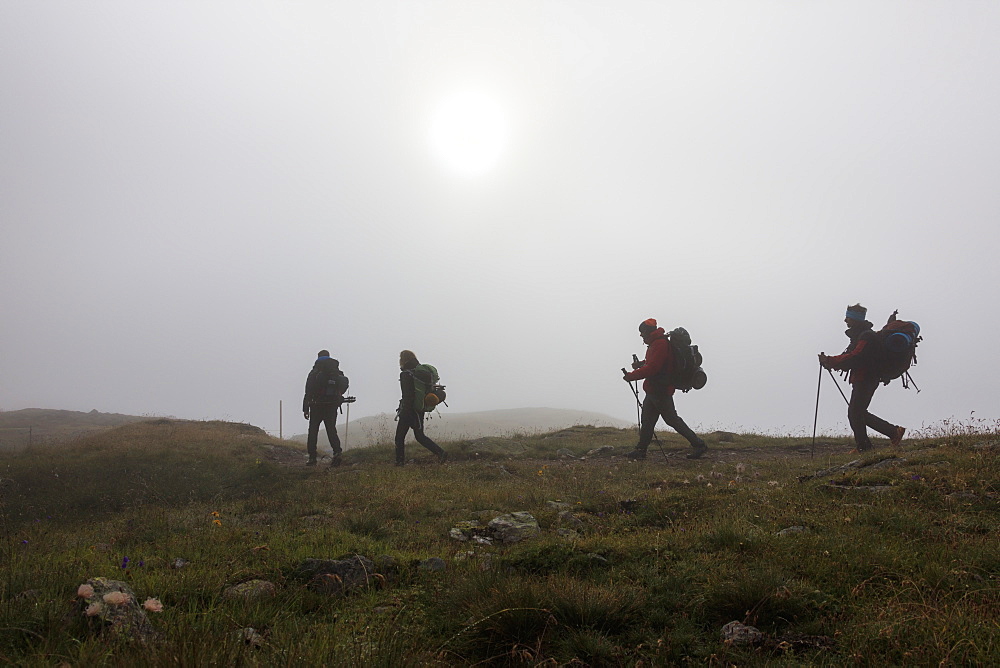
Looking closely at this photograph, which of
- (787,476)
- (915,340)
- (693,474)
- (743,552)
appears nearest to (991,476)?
(787,476)

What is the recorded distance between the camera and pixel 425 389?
13648 millimetres

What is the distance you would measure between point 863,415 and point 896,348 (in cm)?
155

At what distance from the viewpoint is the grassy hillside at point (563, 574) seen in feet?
9.23

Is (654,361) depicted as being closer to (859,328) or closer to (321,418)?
(859,328)

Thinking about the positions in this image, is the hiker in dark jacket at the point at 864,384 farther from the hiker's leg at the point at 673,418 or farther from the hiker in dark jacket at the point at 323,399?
the hiker in dark jacket at the point at 323,399

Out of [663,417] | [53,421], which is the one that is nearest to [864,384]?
[663,417]

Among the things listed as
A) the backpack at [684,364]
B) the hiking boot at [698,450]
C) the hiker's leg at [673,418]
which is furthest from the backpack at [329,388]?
the hiking boot at [698,450]

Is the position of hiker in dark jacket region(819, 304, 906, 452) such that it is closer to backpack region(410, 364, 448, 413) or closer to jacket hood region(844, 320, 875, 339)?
jacket hood region(844, 320, 875, 339)

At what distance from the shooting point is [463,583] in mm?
3850

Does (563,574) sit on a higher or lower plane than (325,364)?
lower

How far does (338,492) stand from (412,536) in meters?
3.89

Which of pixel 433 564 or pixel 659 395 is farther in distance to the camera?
pixel 659 395

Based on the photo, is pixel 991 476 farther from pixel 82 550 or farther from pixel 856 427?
pixel 82 550

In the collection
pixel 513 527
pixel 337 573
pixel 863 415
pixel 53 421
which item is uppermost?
pixel 863 415
